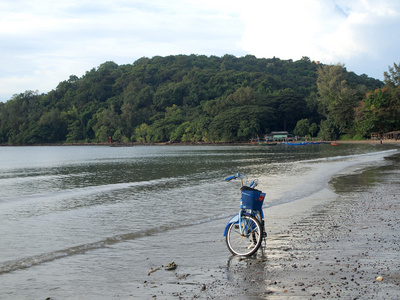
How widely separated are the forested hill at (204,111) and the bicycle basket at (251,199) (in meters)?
105

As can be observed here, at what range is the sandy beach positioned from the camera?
19.9 feet

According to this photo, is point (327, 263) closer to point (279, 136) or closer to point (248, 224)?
point (248, 224)

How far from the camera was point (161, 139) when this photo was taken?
15862 centimetres

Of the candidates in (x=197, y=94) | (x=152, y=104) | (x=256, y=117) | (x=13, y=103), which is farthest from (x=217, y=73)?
(x=13, y=103)

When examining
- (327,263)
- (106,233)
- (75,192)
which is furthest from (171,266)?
(75,192)

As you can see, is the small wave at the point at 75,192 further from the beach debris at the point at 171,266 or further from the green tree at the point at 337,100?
the green tree at the point at 337,100

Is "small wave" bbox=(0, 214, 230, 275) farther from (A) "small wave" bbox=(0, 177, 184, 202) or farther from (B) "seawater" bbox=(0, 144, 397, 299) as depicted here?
(A) "small wave" bbox=(0, 177, 184, 202)

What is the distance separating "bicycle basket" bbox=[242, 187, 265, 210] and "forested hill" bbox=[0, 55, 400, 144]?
4128 inches

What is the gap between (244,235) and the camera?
8.38 m

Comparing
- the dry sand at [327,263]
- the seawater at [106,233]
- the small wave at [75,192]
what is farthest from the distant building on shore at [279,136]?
the dry sand at [327,263]

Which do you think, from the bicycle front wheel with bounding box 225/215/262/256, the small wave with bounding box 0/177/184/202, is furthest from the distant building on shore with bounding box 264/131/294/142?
the bicycle front wheel with bounding box 225/215/262/256

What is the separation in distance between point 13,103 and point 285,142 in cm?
13545

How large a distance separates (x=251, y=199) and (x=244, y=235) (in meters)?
0.78

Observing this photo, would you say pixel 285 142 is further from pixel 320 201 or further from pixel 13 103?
pixel 13 103
